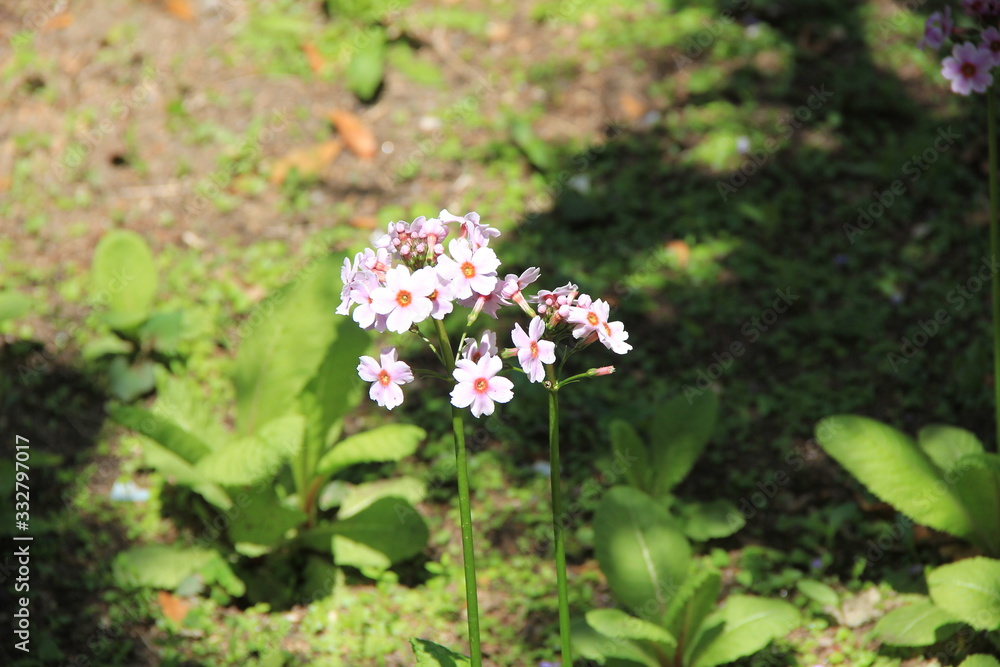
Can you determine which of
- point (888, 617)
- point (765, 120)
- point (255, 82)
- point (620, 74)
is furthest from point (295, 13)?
point (888, 617)

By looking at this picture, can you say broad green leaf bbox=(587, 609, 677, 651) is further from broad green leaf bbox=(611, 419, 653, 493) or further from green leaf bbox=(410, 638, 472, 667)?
broad green leaf bbox=(611, 419, 653, 493)

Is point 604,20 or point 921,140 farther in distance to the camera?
point 604,20

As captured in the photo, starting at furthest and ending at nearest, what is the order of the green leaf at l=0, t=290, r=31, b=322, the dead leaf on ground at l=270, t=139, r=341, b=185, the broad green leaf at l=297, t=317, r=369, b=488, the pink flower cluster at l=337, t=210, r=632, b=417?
the dead leaf on ground at l=270, t=139, r=341, b=185
the green leaf at l=0, t=290, r=31, b=322
the broad green leaf at l=297, t=317, r=369, b=488
the pink flower cluster at l=337, t=210, r=632, b=417

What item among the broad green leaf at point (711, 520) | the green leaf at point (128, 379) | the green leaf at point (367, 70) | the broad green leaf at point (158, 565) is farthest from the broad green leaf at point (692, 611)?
the green leaf at point (367, 70)

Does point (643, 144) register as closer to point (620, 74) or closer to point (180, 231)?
point (620, 74)

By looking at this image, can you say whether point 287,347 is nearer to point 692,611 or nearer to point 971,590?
point 692,611

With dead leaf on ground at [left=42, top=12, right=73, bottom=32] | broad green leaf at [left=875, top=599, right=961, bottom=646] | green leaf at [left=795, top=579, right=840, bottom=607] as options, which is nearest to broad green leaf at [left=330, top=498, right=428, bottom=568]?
green leaf at [left=795, top=579, right=840, bottom=607]
